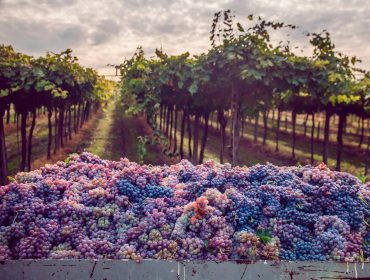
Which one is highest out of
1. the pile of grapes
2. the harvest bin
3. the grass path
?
the pile of grapes

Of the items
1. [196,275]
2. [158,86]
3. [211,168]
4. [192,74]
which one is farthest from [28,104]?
[196,275]

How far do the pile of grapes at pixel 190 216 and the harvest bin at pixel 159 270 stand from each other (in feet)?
0.48

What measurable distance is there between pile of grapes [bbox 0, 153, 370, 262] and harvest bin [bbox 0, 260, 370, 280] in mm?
145

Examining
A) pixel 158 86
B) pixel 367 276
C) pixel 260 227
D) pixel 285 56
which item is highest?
pixel 285 56

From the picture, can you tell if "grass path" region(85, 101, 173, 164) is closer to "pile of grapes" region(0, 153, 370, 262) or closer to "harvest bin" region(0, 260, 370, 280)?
"pile of grapes" region(0, 153, 370, 262)

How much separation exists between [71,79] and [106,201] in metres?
15.0

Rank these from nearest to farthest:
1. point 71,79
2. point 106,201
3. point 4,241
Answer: point 4,241 → point 106,201 → point 71,79

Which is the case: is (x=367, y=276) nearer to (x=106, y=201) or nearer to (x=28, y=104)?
(x=106, y=201)

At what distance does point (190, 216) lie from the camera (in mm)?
3621

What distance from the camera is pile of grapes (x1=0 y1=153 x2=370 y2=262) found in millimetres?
3398

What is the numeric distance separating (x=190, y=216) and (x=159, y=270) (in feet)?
2.03

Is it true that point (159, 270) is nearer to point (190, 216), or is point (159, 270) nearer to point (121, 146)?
point (190, 216)

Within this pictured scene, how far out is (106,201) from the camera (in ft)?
12.8

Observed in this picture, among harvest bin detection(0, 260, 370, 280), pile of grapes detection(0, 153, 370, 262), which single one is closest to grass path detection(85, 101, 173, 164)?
pile of grapes detection(0, 153, 370, 262)
